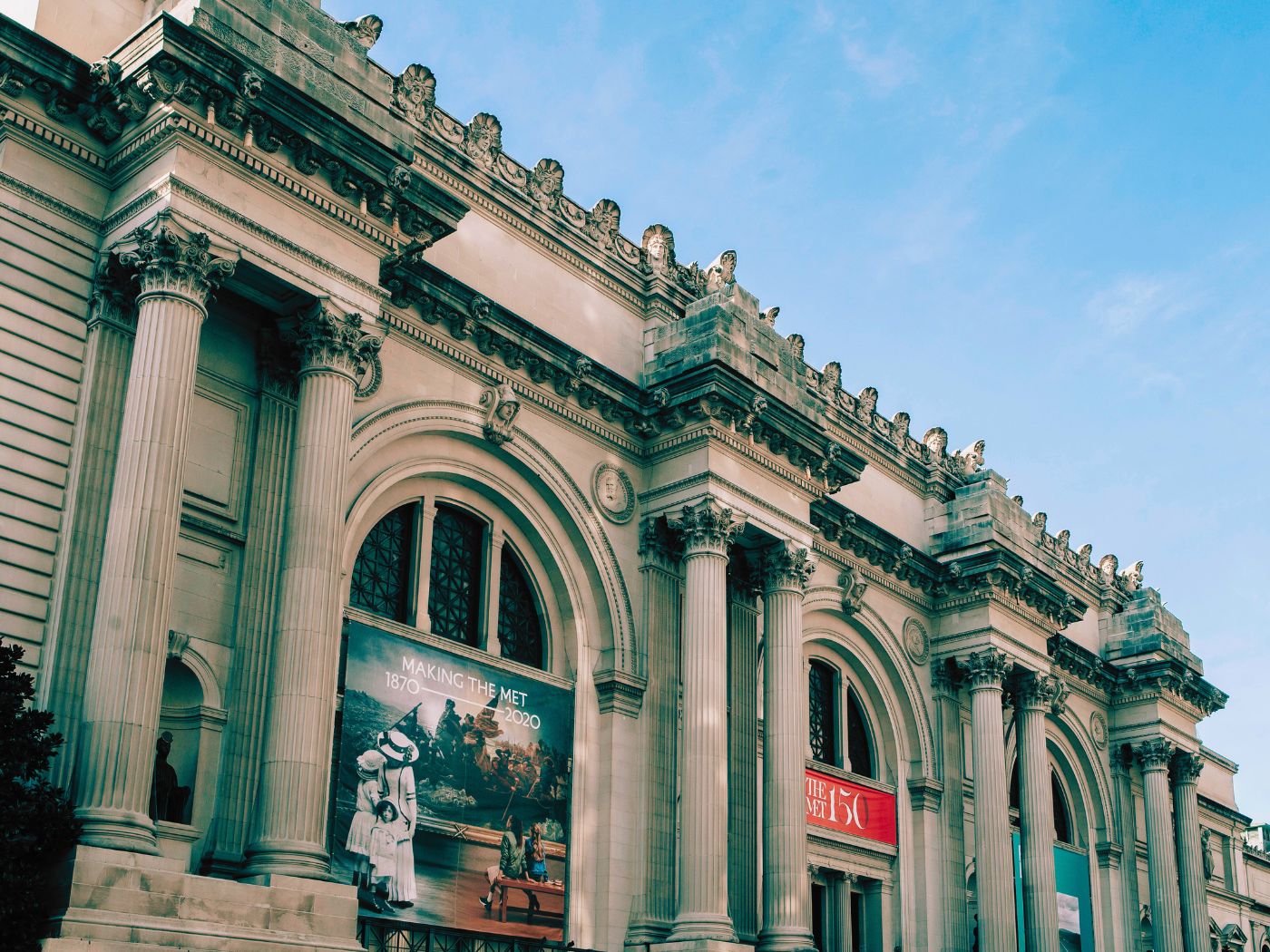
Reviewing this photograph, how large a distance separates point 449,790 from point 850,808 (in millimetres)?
12699

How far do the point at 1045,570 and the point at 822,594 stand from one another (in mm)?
8040

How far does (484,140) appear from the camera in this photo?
28719 mm

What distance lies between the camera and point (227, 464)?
22.4m

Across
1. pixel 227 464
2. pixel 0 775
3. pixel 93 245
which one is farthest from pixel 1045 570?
pixel 0 775

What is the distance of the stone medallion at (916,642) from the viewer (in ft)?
123

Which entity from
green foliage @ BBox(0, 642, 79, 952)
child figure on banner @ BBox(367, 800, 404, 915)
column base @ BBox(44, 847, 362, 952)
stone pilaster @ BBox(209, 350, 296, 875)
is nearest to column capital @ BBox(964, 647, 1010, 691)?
child figure on banner @ BBox(367, 800, 404, 915)

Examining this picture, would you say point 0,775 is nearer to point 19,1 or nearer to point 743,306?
point 19,1

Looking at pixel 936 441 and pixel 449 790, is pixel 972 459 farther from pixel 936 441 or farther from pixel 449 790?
pixel 449 790

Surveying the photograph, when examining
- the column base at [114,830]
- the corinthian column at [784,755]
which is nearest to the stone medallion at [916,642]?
the corinthian column at [784,755]

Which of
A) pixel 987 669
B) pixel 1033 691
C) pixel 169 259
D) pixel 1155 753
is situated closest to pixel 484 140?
pixel 169 259

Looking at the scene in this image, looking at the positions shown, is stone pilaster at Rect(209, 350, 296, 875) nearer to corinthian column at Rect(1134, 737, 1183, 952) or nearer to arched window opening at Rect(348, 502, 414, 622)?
arched window opening at Rect(348, 502, 414, 622)

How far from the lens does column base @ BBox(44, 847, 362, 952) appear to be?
54.3 feet

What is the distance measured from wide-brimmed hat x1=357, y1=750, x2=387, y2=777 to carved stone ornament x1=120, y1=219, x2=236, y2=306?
25.7 ft

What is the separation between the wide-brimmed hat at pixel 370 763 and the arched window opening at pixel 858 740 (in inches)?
600
